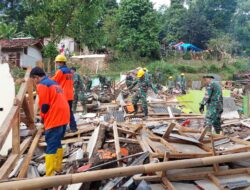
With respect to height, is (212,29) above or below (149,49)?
above

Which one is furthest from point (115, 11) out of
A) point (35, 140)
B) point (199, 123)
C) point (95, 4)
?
point (35, 140)

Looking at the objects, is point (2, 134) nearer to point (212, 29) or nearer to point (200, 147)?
point (200, 147)

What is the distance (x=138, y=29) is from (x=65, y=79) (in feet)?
108

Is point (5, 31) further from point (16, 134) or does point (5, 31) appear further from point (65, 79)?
point (16, 134)

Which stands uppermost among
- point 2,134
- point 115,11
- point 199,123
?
point 115,11

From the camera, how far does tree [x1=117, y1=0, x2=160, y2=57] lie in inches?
1538

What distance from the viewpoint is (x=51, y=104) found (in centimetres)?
521

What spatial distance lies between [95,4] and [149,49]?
18.3m

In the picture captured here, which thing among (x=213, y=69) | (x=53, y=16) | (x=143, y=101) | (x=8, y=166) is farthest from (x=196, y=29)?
(x=8, y=166)

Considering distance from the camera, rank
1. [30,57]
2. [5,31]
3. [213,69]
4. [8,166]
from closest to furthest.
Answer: [8,166] < [5,31] < [30,57] < [213,69]

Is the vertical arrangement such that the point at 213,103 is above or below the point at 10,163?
above

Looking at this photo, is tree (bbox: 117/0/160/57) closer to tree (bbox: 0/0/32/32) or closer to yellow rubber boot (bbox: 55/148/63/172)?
tree (bbox: 0/0/32/32)

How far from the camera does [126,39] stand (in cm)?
3906

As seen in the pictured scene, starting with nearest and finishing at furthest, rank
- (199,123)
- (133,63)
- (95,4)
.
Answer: (199,123)
(95,4)
(133,63)
